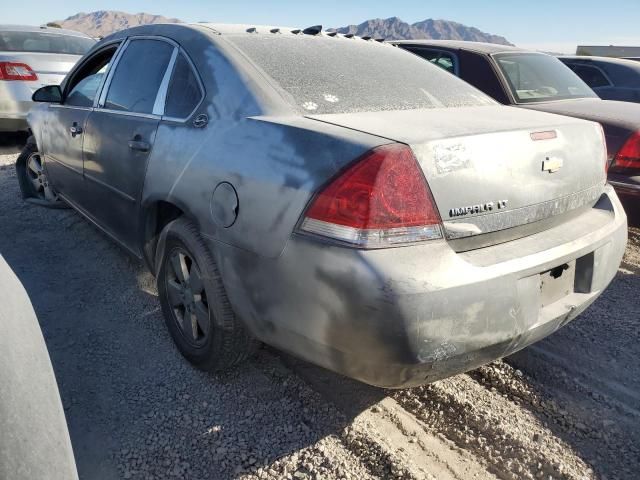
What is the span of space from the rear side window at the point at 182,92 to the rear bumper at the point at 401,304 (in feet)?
2.76

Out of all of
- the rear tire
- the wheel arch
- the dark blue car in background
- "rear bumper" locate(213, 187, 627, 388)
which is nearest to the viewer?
"rear bumper" locate(213, 187, 627, 388)

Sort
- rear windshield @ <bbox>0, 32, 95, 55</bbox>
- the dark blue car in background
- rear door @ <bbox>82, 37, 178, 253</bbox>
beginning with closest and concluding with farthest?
rear door @ <bbox>82, 37, 178, 253</bbox>, the dark blue car in background, rear windshield @ <bbox>0, 32, 95, 55</bbox>

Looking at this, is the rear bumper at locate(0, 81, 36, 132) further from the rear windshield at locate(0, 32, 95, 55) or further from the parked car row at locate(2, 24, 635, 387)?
the parked car row at locate(2, 24, 635, 387)

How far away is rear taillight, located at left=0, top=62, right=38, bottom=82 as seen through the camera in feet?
21.4

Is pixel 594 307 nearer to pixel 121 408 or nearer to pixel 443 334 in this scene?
pixel 443 334

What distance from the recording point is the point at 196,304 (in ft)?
7.94

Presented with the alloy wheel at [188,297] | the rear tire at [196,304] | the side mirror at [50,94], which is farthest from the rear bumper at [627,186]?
the side mirror at [50,94]

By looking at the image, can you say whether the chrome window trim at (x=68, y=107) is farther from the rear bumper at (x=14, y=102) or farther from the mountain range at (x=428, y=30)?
the mountain range at (x=428, y=30)

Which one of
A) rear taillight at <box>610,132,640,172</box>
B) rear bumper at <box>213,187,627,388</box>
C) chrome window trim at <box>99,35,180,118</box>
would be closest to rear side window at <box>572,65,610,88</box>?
rear taillight at <box>610,132,640,172</box>

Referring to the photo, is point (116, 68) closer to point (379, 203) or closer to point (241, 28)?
point (241, 28)

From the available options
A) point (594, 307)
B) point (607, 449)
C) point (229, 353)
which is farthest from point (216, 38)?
point (594, 307)

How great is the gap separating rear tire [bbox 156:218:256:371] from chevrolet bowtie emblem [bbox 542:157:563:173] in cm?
136

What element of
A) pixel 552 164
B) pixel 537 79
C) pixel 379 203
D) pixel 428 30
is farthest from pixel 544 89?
pixel 428 30

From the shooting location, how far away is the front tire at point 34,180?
15.1 ft
